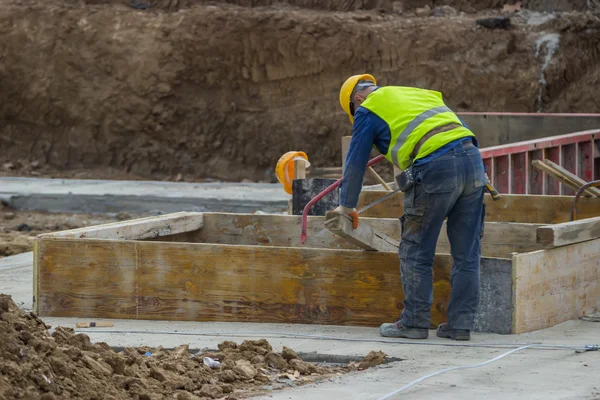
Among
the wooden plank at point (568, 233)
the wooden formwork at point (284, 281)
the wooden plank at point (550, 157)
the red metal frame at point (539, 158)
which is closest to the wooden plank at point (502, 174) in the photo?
the red metal frame at point (539, 158)

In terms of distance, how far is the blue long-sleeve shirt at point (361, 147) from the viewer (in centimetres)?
640

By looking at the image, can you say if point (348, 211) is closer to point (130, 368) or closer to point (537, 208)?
point (130, 368)

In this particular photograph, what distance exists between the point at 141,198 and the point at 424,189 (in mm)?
10343

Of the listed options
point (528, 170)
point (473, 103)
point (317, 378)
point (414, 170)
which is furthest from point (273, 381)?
point (473, 103)

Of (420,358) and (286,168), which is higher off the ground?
(286,168)

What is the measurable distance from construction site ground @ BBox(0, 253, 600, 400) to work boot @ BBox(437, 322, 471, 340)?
58mm

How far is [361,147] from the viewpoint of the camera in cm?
640

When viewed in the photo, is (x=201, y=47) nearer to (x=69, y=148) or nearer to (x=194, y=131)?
(x=194, y=131)

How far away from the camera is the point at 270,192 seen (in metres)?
16.8

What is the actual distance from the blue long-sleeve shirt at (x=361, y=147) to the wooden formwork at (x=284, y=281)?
64 centimetres

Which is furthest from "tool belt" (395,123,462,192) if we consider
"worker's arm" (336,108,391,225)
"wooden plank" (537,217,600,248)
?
"wooden plank" (537,217,600,248)

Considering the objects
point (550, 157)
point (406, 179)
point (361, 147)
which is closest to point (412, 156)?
point (406, 179)

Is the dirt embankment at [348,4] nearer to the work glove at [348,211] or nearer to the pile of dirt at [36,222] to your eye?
the pile of dirt at [36,222]

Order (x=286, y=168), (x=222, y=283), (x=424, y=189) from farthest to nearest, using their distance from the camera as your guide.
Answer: (x=286, y=168), (x=222, y=283), (x=424, y=189)
